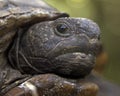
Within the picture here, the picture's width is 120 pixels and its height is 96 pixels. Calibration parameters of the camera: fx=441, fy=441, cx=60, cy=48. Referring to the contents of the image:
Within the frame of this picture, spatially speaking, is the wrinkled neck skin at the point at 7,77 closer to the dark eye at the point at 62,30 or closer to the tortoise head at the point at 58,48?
the tortoise head at the point at 58,48

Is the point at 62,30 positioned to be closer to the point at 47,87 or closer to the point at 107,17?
the point at 47,87

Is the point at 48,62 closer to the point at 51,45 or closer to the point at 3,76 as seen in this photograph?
the point at 51,45

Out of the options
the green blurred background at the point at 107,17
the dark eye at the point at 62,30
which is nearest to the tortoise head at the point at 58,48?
the dark eye at the point at 62,30

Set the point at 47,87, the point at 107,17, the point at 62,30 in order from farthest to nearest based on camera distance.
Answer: the point at 107,17, the point at 62,30, the point at 47,87

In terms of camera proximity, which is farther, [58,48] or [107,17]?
[107,17]

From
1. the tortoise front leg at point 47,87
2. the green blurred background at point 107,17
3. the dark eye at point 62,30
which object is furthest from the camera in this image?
the green blurred background at point 107,17

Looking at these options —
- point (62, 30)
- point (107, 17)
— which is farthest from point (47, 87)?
point (107, 17)

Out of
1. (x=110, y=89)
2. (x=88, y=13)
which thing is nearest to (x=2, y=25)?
(x=110, y=89)
